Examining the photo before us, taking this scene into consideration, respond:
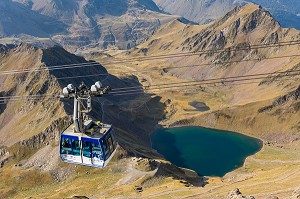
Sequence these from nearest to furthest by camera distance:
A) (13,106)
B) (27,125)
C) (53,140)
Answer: (53,140), (27,125), (13,106)

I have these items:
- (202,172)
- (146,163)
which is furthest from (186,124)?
(146,163)

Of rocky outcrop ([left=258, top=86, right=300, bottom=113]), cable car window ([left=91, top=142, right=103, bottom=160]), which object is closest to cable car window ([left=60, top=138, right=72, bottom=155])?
cable car window ([left=91, top=142, right=103, bottom=160])

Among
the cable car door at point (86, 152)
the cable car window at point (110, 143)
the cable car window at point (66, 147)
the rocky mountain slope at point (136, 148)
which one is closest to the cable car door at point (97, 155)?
the cable car door at point (86, 152)

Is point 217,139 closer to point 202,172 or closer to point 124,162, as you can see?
point 202,172

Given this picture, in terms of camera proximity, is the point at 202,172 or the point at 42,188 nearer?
the point at 42,188

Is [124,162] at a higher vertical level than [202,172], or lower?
higher

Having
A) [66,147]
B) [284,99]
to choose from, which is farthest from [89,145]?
[284,99]

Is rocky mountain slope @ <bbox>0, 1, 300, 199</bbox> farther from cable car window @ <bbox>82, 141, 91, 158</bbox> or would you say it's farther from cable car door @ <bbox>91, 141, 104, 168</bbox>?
cable car window @ <bbox>82, 141, 91, 158</bbox>
